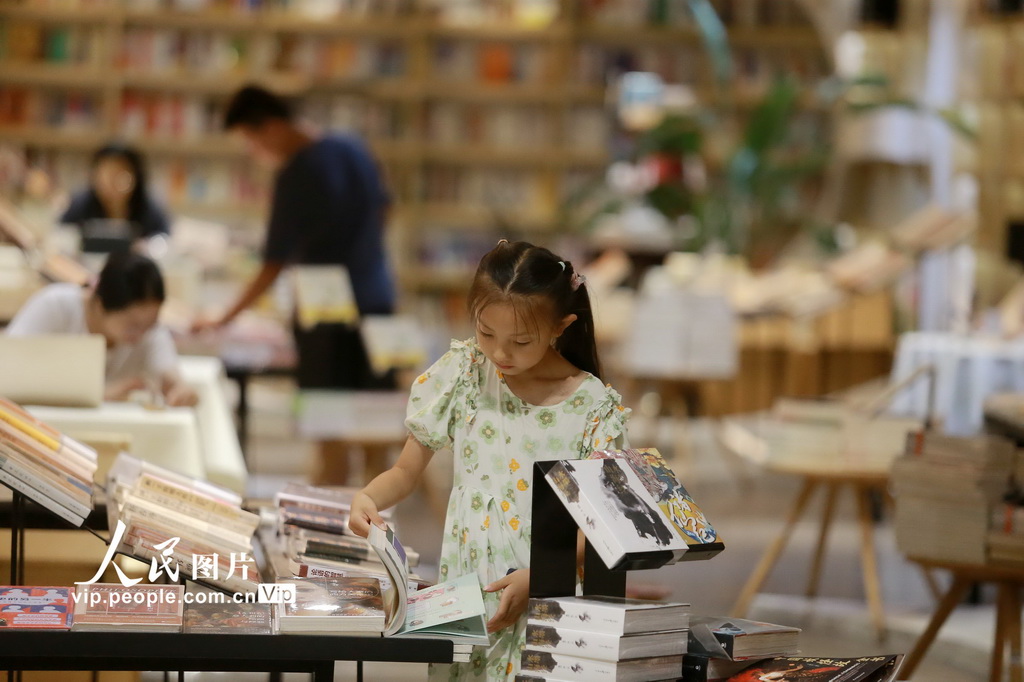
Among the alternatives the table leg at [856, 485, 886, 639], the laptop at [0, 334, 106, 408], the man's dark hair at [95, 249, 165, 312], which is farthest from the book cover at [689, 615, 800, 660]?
the table leg at [856, 485, 886, 639]

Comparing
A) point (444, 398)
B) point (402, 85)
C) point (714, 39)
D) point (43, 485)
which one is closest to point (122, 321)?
point (43, 485)

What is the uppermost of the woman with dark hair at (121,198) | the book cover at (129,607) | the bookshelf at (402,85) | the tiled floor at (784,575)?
the bookshelf at (402,85)

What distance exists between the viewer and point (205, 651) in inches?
73.0

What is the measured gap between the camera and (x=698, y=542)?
1896mm

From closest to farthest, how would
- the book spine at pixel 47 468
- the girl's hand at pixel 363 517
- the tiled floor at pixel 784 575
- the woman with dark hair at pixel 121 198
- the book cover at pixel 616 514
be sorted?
the book cover at pixel 616 514 < the girl's hand at pixel 363 517 < the book spine at pixel 47 468 < the tiled floor at pixel 784 575 < the woman with dark hair at pixel 121 198

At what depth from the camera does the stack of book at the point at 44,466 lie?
6.80 feet

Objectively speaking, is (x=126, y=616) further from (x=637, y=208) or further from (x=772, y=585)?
(x=637, y=208)

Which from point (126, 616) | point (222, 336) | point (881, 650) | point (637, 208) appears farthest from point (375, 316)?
point (637, 208)

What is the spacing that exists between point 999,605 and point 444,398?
1.82 meters

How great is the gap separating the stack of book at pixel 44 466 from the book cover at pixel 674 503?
0.82 meters

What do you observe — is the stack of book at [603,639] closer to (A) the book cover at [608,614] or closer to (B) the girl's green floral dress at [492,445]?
(A) the book cover at [608,614]

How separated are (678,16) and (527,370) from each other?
8722 mm

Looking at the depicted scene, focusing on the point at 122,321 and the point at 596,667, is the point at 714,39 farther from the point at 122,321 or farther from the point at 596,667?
the point at 596,667

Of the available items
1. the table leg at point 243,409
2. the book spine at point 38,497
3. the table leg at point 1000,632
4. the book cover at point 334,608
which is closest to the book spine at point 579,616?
the book cover at point 334,608
